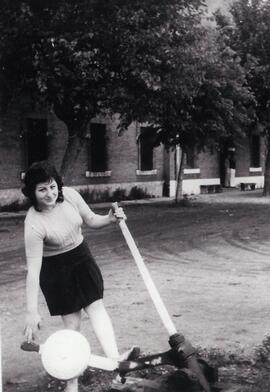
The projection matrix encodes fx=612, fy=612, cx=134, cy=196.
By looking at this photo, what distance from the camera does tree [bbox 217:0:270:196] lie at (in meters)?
22.9

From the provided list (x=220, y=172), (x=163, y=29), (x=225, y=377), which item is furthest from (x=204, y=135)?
(x=225, y=377)

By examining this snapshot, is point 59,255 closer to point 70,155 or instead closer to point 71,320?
point 71,320

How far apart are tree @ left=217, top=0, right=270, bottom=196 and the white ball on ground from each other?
20.0 meters

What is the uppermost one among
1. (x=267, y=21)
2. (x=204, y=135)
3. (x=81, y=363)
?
(x=267, y=21)

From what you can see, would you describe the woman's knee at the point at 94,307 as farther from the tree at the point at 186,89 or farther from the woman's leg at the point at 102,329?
the tree at the point at 186,89

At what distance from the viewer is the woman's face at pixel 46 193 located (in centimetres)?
427

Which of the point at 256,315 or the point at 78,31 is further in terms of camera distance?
the point at 78,31

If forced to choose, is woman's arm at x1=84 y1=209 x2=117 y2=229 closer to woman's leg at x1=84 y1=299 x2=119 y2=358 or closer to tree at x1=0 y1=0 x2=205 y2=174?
woman's leg at x1=84 y1=299 x2=119 y2=358

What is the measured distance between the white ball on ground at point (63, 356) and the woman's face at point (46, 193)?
1.04 m

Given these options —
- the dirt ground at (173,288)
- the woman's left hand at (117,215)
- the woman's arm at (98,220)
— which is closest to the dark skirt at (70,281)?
the woman's arm at (98,220)

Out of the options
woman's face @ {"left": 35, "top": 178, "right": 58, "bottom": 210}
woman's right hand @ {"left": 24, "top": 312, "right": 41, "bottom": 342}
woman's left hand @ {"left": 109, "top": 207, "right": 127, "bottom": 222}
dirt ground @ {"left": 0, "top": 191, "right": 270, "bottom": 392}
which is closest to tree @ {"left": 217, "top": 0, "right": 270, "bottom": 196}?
dirt ground @ {"left": 0, "top": 191, "right": 270, "bottom": 392}

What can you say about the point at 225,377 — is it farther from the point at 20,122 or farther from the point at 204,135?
the point at 20,122

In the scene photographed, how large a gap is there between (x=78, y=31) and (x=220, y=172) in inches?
773

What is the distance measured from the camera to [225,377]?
15.0 feet
